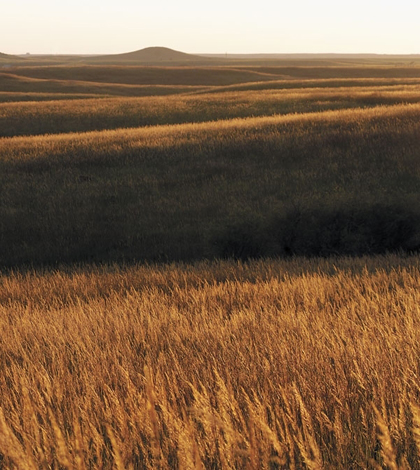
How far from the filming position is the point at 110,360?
14.4 ft

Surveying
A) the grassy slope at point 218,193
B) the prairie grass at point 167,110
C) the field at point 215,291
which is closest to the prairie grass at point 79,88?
the prairie grass at point 167,110

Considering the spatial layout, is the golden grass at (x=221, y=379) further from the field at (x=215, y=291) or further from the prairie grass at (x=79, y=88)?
the prairie grass at (x=79, y=88)

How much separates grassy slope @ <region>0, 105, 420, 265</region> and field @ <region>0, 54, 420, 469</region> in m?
0.06

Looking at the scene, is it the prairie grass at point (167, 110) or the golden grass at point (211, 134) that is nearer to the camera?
the golden grass at point (211, 134)

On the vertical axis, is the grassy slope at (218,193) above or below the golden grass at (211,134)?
below

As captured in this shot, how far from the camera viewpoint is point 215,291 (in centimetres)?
697

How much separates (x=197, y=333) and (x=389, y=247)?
7917 millimetres

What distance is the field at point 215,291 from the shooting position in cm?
290

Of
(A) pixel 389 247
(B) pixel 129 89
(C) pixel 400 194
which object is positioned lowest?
(A) pixel 389 247

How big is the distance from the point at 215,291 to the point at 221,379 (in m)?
4.15

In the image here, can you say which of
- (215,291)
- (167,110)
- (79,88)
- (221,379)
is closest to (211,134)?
(167,110)

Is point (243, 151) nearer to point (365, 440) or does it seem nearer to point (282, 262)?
point (282, 262)

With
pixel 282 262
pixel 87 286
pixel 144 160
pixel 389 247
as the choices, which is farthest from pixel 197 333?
pixel 144 160

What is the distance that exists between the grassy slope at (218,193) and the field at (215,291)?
0.20 feet
